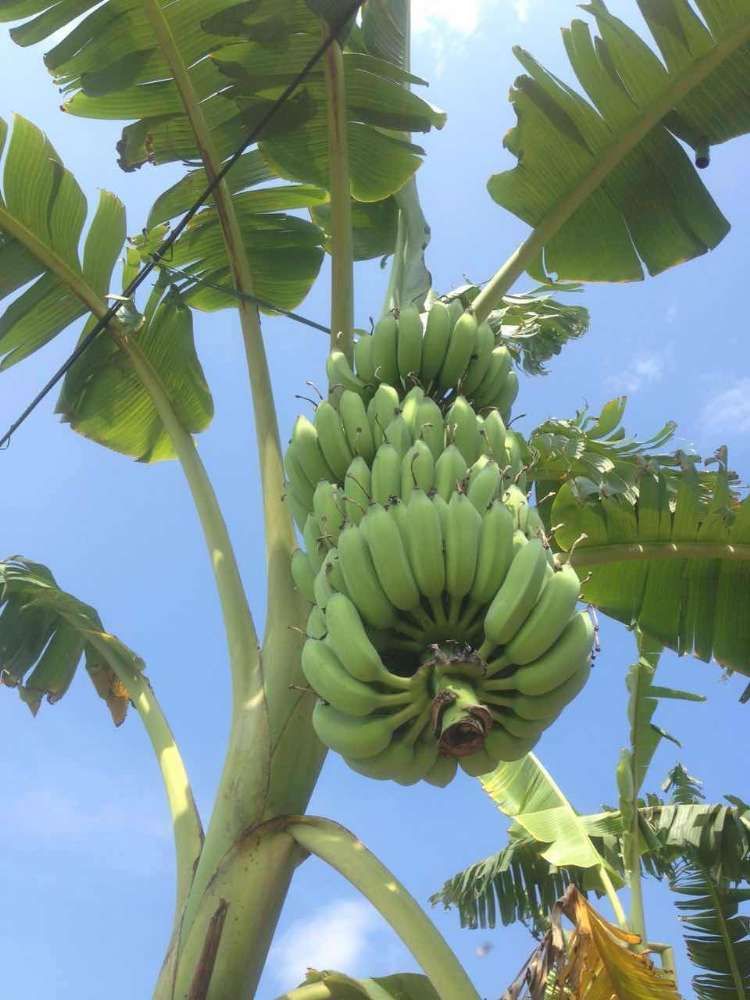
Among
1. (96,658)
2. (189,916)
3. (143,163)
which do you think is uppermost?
(143,163)

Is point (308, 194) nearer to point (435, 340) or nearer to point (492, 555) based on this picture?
point (435, 340)

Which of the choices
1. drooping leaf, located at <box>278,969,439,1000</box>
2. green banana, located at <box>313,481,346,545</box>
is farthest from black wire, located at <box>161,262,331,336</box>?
drooping leaf, located at <box>278,969,439,1000</box>

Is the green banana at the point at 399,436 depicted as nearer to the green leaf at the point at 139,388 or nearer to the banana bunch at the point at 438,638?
the banana bunch at the point at 438,638

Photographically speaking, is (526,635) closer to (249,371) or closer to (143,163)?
(249,371)

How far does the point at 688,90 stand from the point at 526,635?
2.48 meters

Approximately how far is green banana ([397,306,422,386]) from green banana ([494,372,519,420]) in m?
0.30

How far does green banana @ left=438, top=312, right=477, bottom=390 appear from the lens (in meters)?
2.68

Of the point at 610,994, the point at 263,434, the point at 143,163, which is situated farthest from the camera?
the point at 143,163

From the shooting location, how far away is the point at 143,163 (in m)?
3.72

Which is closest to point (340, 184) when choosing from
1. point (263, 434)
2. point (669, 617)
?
point (263, 434)

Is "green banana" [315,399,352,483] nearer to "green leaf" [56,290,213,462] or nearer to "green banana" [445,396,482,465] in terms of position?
"green banana" [445,396,482,465]

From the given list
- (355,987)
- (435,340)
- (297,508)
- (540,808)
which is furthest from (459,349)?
(540,808)

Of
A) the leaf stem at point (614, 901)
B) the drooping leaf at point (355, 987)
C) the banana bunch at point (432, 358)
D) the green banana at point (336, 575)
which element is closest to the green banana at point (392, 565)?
the green banana at point (336, 575)

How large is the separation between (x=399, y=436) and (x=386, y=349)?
51 centimetres
